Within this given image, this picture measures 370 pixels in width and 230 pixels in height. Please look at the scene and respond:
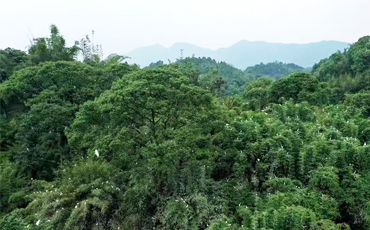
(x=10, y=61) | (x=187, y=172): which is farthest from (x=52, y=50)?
(x=187, y=172)

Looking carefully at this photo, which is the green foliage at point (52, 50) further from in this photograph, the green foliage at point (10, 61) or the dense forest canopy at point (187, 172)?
the dense forest canopy at point (187, 172)

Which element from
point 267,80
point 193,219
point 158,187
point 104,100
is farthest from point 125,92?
point 267,80

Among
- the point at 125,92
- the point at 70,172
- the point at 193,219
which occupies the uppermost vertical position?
the point at 125,92

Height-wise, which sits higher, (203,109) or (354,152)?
(203,109)

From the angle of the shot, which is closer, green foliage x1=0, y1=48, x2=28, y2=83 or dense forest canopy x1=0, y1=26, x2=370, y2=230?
dense forest canopy x1=0, y1=26, x2=370, y2=230

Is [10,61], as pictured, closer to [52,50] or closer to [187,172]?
[52,50]

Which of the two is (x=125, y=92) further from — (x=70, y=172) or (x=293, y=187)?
(x=293, y=187)

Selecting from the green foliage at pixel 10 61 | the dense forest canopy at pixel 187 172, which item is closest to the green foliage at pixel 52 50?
the green foliage at pixel 10 61

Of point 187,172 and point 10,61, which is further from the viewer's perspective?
point 10,61

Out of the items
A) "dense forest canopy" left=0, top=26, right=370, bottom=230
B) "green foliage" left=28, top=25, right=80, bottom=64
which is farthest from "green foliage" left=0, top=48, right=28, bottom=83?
"dense forest canopy" left=0, top=26, right=370, bottom=230

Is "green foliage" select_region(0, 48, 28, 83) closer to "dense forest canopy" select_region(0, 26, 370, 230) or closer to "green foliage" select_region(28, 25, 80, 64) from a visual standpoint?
"green foliage" select_region(28, 25, 80, 64)

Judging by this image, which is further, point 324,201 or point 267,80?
point 267,80
